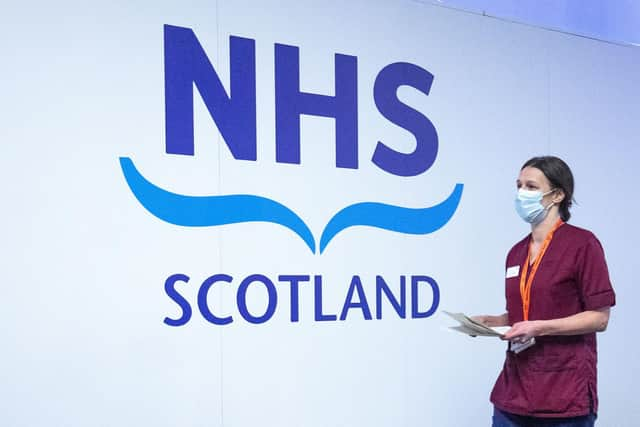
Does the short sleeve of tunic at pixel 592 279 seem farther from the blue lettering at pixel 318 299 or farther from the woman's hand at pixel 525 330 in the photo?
the blue lettering at pixel 318 299

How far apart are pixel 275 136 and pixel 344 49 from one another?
1.77ft

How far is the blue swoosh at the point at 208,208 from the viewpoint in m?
3.03

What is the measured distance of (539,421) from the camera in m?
2.51

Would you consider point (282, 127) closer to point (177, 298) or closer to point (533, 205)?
point (177, 298)

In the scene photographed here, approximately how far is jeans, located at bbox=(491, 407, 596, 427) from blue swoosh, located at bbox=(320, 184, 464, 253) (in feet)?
3.77

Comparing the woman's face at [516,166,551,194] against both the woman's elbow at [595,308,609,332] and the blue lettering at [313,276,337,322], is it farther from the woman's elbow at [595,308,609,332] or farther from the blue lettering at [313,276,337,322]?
the blue lettering at [313,276,337,322]

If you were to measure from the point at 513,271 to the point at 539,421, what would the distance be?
0.49 meters

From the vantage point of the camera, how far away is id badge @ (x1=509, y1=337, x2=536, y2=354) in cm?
250

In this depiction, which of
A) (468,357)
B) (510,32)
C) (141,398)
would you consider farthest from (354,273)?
(510,32)

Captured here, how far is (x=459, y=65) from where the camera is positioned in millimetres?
3865

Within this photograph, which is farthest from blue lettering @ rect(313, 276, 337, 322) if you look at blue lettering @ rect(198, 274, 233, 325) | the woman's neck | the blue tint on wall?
the blue tint on wall

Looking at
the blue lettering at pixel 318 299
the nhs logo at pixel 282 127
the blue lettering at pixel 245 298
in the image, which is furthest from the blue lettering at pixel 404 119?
the blue lettering at pixel 245 298

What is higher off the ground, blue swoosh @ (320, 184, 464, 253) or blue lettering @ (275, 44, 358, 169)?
blue lettering @ (275, 44, 358, 169)

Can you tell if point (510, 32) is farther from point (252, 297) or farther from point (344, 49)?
point (252, 297)
